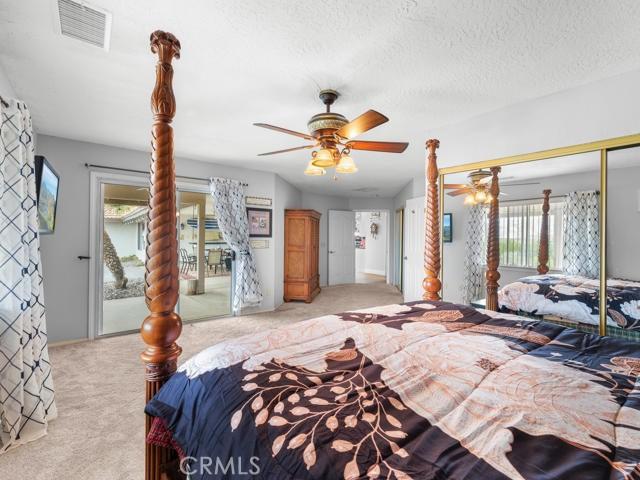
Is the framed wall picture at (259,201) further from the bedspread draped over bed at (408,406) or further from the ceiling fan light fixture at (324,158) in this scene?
the bedspread draped over bed at (408,406)

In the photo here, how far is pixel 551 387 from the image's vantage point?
0.90 m

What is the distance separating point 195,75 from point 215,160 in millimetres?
2357

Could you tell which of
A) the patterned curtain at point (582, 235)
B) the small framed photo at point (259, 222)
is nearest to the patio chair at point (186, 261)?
the small framed photo at point (259, 222)

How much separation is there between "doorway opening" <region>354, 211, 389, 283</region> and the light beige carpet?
6.05m

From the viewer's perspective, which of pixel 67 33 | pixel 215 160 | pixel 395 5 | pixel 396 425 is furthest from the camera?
pixel 215 160

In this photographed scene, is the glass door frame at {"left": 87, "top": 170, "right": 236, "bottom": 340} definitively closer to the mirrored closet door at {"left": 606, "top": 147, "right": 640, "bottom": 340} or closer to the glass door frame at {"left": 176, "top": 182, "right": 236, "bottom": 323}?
the glass door frame at {"left": 176, "top": 182, "right": 236, "bottom": 323}

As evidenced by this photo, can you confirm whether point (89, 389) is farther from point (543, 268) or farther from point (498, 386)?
point (543, 268)

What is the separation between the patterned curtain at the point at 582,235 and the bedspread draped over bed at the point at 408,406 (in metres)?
0.89

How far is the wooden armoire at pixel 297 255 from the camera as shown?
5730 millimetres

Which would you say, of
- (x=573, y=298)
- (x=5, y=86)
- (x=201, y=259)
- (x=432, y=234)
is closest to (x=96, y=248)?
(x=201, y=259)

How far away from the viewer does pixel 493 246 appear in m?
2.52

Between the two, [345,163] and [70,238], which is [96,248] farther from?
[345,163]

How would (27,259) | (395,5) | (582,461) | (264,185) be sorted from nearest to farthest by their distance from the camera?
(582,461)
(395,5)
(27,259)
(264,185)

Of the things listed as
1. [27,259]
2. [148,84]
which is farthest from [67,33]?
[27,259]
